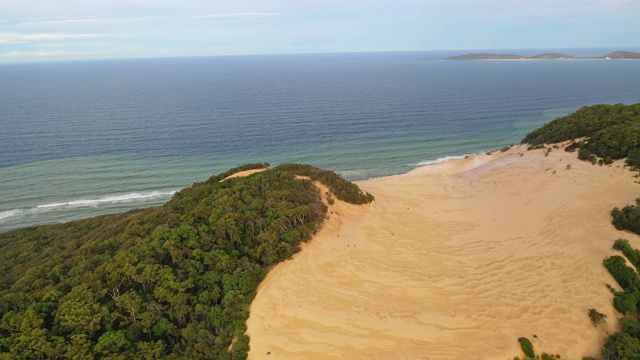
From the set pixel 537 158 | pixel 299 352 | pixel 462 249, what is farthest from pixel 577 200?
pixel 299 352

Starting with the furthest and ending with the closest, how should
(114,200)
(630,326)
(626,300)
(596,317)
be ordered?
(114,200), (626,300), (596,317), (630,326)

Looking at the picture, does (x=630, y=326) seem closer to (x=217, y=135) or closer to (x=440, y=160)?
(x=440, y=160)

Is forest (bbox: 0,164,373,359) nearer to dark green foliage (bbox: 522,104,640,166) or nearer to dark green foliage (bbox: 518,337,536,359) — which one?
dark green foliage (bbox: 518,337,536,359)

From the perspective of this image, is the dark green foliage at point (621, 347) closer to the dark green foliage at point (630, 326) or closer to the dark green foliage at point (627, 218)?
the dark green foliage at point (630, 326)

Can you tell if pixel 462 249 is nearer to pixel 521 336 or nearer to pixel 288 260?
pixel 521 336

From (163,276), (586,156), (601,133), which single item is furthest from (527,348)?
(601,133)
